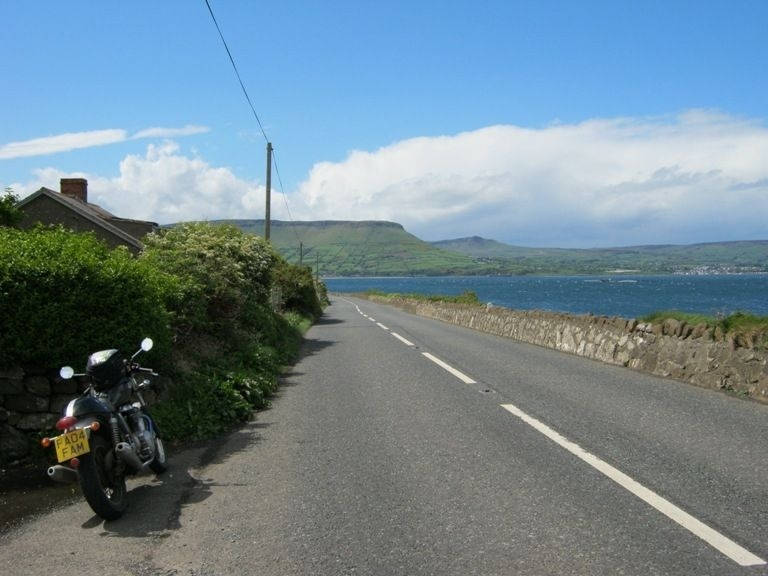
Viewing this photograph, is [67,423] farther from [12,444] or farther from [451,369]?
[451,369]

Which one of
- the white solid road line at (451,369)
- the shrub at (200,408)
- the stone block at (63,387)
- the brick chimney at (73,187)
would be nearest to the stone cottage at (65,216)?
the brick chimney at (73,187)

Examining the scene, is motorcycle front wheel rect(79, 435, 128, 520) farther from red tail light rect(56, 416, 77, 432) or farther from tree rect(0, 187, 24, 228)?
tree rect(0, 187, 24, 228)

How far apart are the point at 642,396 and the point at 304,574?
24.4ft

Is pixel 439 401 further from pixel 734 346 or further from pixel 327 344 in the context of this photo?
pixel 327 344

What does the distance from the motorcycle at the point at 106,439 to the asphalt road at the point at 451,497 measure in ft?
0.83

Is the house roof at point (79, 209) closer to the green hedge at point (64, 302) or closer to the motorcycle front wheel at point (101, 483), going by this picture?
the green hedge at point (64, 302)

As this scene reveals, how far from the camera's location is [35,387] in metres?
6.91

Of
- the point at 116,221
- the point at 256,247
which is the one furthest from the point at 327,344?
the point at 116,221

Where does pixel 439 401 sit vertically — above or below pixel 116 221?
below

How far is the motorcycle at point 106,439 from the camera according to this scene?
510 cm

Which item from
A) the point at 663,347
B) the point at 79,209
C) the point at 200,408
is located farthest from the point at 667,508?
the point at 79,209

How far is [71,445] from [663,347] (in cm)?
1087

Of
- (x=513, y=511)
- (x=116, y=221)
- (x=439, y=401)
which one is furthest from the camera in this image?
(x=116, y=221)

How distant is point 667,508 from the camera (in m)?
5.10
